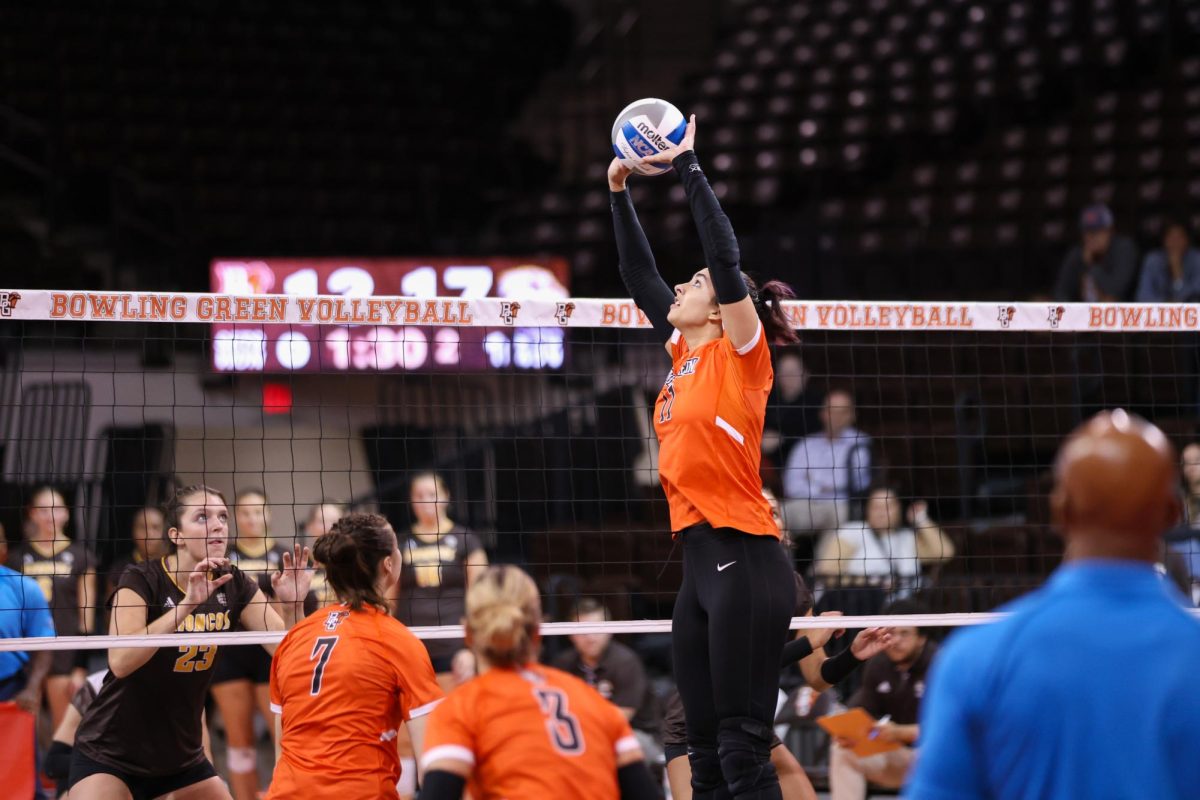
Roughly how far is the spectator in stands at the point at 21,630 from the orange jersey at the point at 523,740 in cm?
307

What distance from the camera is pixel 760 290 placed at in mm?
4957

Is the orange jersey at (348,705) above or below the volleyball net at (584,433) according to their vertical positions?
below

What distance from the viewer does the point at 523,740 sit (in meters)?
3.37

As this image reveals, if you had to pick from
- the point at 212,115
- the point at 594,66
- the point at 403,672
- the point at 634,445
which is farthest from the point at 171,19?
the point at 403,672

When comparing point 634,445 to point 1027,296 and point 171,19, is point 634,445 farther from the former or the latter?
point 171,19

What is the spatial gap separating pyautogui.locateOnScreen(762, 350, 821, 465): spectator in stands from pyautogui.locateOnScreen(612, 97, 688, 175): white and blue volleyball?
210 inches

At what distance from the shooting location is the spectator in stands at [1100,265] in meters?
10.6

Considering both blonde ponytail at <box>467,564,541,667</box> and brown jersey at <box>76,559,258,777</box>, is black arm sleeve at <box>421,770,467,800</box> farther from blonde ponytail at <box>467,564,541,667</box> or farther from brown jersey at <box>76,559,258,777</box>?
brown jersey at <box>76,559,258,777</box>

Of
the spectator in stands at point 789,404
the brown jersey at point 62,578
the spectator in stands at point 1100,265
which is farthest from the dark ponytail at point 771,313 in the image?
the spectator in stands at point 1100,265

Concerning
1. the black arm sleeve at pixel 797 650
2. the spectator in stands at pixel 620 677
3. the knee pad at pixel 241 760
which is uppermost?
the black arm sleeve at pixel 797 650

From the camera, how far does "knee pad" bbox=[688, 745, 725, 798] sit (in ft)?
14.6

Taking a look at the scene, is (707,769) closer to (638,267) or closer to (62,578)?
(638,267)

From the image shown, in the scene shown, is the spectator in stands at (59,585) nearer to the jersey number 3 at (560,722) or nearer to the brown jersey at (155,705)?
the brown jersey at (155,705)

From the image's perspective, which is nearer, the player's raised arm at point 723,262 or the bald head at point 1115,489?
the bald head at point 1115,489
